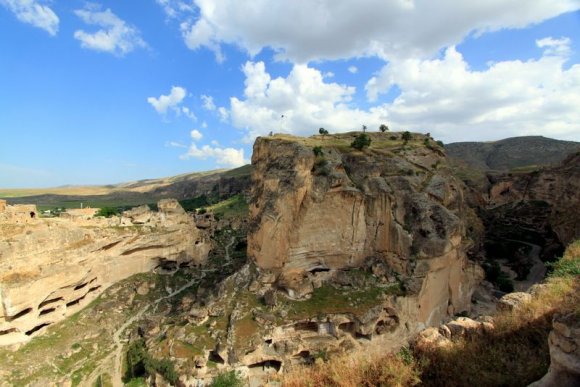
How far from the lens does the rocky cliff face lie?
3475 cm

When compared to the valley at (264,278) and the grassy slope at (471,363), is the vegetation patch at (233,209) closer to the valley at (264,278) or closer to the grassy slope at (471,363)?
the valley at (264,278)

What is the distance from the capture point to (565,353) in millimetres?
7203

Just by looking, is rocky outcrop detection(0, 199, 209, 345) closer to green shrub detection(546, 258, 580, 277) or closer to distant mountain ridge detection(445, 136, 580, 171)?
green shrub detection(546, 258, 580, 277)

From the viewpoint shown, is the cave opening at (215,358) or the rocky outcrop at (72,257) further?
the rocky outcrop at (72,257)

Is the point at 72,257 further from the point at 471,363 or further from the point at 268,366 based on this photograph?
the point at 471,363

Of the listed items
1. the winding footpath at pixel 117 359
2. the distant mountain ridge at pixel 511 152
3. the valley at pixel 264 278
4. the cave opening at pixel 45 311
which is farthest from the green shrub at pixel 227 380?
the distant mountain ridge at pixel 511 152

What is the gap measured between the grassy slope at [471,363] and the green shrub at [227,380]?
1537cm

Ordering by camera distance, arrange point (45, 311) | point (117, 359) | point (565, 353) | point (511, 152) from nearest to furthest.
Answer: point (565, 353) < point (117, 359) < point (45, 311) < point (511, 152)

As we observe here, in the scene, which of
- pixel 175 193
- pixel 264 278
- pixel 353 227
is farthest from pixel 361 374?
pixel 175 193

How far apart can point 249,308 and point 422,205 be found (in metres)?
18.4

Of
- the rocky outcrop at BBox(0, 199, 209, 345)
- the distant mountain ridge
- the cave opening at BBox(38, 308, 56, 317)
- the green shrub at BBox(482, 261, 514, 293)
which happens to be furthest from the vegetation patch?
the distant mountain ridge

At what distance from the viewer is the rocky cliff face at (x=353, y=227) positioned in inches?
1368

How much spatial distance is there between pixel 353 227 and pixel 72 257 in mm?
24848

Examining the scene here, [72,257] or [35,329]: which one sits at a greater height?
[72,257]
